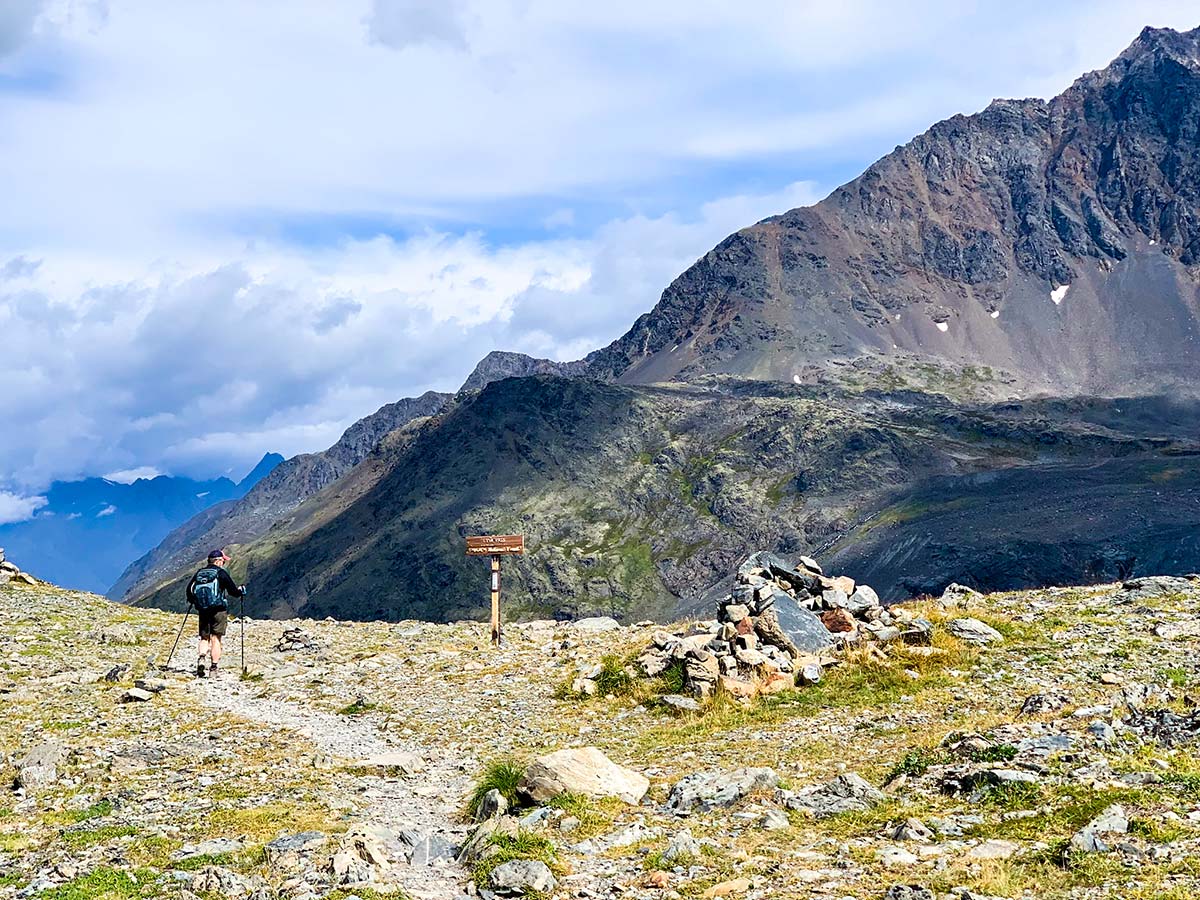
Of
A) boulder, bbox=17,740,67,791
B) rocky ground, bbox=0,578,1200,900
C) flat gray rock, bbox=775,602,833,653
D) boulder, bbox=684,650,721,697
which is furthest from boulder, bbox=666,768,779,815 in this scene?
boulder, bbox=17,740,67,791

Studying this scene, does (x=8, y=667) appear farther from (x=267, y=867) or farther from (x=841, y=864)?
(x=841, y=864)

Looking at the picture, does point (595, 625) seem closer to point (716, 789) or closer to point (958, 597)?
point (958, 597)

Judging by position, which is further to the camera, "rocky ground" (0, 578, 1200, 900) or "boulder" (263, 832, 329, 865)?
"boulder" (263, 832, 329, 865)

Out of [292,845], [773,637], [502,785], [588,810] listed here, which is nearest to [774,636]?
[773,637]

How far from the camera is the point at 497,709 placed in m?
24.1

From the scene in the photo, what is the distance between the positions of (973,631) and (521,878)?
16922 mm

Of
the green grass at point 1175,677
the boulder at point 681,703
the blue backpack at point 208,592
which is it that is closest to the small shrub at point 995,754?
the green grass at point 1175,677

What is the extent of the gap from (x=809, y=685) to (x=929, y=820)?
982 cm

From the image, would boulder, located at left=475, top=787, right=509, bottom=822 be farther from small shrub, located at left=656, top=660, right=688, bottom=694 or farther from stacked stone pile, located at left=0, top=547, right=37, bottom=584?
stacked stone pile, located at left=0, top=547, right=37, bottom=584

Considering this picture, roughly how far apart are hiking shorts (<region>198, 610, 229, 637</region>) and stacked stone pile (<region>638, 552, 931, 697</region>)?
1405cm

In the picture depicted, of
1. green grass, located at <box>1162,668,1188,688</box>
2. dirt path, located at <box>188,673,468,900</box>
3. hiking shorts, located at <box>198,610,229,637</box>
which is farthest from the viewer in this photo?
hiking shorts, located at <box>198,610,229,637</box>

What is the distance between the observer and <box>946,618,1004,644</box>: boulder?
23594 millimetres

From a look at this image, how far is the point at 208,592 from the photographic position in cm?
Result: 2909

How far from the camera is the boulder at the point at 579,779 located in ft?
47.8
